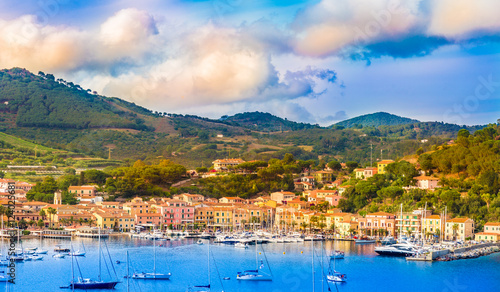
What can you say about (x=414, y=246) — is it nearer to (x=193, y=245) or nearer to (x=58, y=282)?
(x=193, y=245)

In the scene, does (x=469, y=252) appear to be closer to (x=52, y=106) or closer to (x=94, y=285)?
(x=94, y=285)

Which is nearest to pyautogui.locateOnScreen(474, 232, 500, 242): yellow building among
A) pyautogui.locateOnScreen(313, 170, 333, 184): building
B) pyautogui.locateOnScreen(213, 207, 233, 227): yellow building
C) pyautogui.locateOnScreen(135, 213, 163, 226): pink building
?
pyautogui.locateOnScreen(213, 207, 233, 227): yellow building

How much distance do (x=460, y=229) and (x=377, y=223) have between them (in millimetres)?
6450

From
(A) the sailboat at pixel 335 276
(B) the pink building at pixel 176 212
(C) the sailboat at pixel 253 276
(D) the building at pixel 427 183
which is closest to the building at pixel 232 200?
(B) the pink building at pixel 176 212

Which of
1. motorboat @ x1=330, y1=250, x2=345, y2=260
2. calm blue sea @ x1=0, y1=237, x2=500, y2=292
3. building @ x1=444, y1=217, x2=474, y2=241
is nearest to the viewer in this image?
calm blue sea @ x1=0, y1=237, x2=500, y2=292

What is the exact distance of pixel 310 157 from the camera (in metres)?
103

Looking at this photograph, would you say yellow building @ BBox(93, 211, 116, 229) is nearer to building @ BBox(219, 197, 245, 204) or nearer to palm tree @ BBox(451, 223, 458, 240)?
building @ BBox(219, 197, 245, 204)

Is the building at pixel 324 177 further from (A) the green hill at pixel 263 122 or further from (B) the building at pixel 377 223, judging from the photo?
(A) the green hill at pixel 263 122

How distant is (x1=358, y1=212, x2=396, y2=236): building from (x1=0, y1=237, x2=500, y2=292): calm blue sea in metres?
6.46

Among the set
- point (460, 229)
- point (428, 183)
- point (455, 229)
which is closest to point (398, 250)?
point (455, 229)

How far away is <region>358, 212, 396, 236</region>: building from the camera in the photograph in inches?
2036

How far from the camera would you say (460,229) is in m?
48.1

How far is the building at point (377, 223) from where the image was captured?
5172 cm

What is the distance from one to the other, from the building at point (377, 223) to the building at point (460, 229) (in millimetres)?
4381
